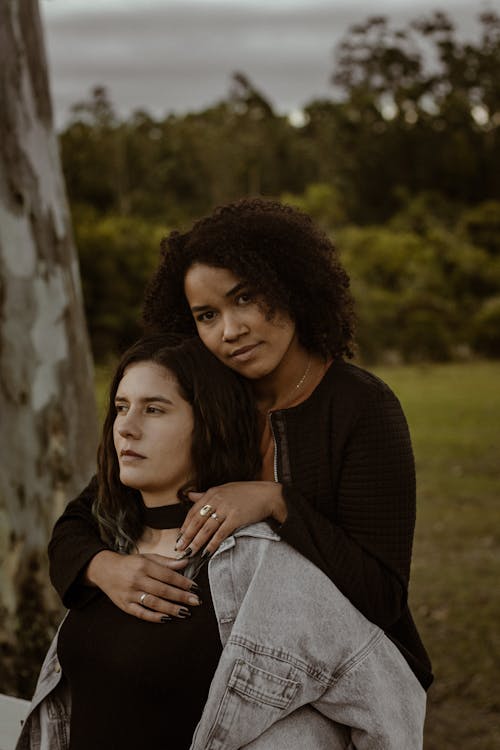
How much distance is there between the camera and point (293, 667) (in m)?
1.67

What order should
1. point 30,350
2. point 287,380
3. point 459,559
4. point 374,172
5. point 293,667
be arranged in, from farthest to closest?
point 374,172 → point 459,559 → point 30,350 → point 287,380 → point 293,667

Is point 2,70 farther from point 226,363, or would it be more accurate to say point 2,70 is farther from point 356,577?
point 356,577

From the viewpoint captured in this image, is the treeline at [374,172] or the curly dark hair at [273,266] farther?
the treeline at [374,172]

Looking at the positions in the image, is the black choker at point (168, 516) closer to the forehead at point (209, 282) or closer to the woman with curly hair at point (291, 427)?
the woman with curly hair at point (291, 427)

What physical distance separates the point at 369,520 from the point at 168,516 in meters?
0.38

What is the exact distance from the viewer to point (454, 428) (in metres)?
9.55

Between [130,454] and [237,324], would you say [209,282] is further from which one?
[130,454]

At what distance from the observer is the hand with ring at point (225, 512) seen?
69.1 inches

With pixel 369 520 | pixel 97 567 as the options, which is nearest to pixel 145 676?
pixel 97 567

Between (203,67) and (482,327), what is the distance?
17.6 feet

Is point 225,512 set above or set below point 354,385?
below

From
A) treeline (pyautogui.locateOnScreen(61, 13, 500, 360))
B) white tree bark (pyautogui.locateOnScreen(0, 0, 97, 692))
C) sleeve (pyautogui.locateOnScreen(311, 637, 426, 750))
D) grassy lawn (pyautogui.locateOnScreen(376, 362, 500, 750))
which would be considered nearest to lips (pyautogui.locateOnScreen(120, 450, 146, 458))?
sleeve (pyautogui.locateOnScreen(311, 637, 426, 750))

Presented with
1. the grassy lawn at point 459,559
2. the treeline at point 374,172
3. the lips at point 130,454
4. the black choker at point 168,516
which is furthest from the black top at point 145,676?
the treeline at point 374,172

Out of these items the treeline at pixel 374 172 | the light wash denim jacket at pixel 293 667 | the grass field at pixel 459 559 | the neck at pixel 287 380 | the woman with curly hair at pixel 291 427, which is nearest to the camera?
the light wash denim jacket at pixel 293 667
